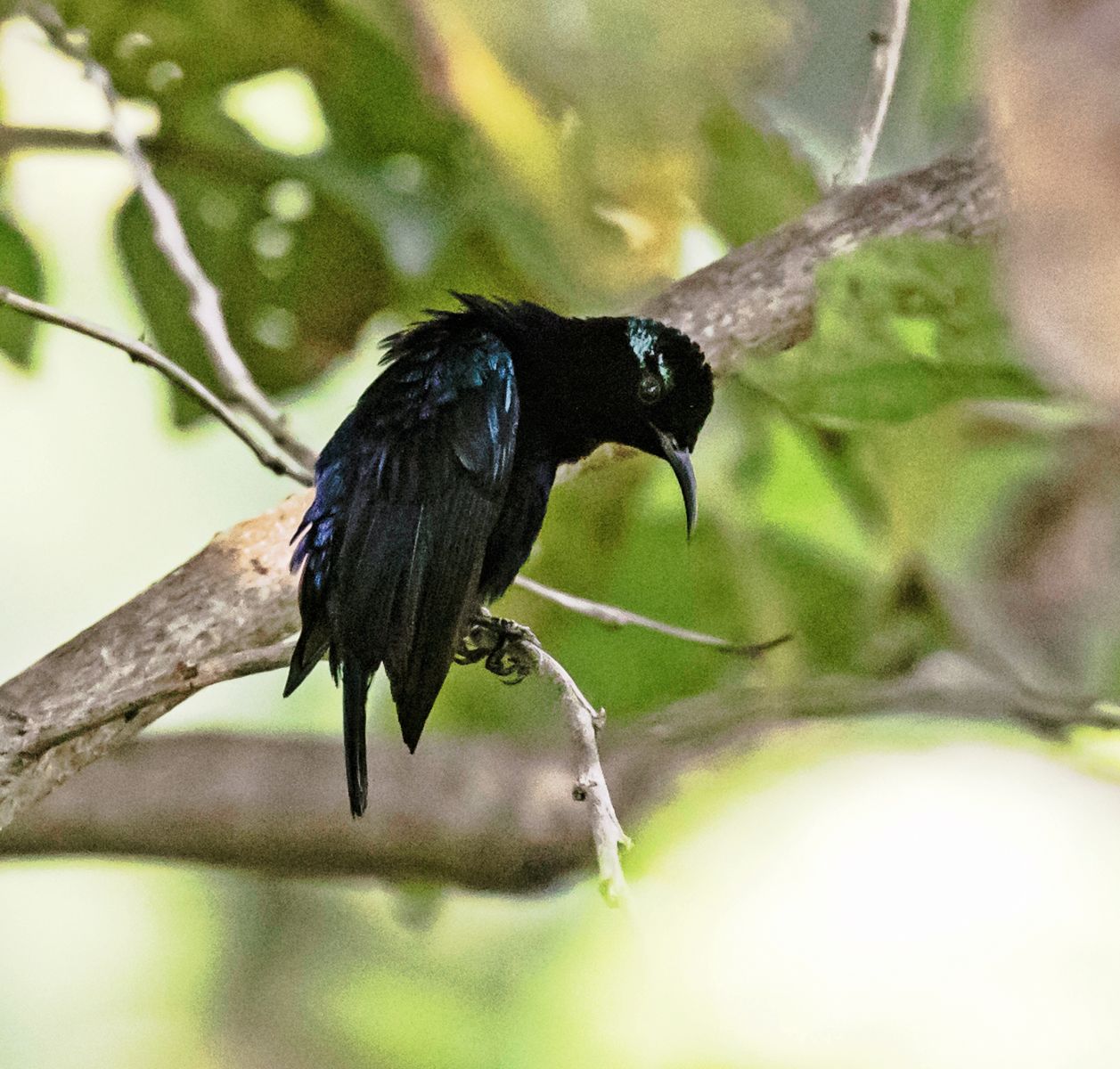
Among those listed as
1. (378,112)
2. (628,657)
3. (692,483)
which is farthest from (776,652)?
(378,112)

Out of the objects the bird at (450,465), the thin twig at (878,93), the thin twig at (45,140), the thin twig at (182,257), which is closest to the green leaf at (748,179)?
the thin twig at (878,93)

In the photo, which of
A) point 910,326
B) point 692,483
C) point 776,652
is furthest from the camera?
point 776,652

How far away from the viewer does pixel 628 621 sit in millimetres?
951

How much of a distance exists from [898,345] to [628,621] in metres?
0.26

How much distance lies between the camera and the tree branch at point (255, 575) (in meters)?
0.72

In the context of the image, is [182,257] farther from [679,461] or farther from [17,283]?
[679,461]

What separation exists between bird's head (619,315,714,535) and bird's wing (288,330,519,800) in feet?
0.25

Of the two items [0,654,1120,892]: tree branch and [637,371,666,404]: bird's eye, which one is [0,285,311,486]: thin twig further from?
[0,654,1120,892]: tree branch

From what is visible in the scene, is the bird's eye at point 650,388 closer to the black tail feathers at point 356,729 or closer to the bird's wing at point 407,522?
the bird's wing at point 407,522

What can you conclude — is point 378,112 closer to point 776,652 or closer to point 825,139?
point 825,139

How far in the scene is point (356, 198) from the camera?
1.14 meters

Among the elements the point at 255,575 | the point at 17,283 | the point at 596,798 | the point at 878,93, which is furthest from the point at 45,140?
the point at 596,798

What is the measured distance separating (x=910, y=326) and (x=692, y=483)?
0.22 m

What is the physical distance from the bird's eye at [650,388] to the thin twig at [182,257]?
0.80 feet
